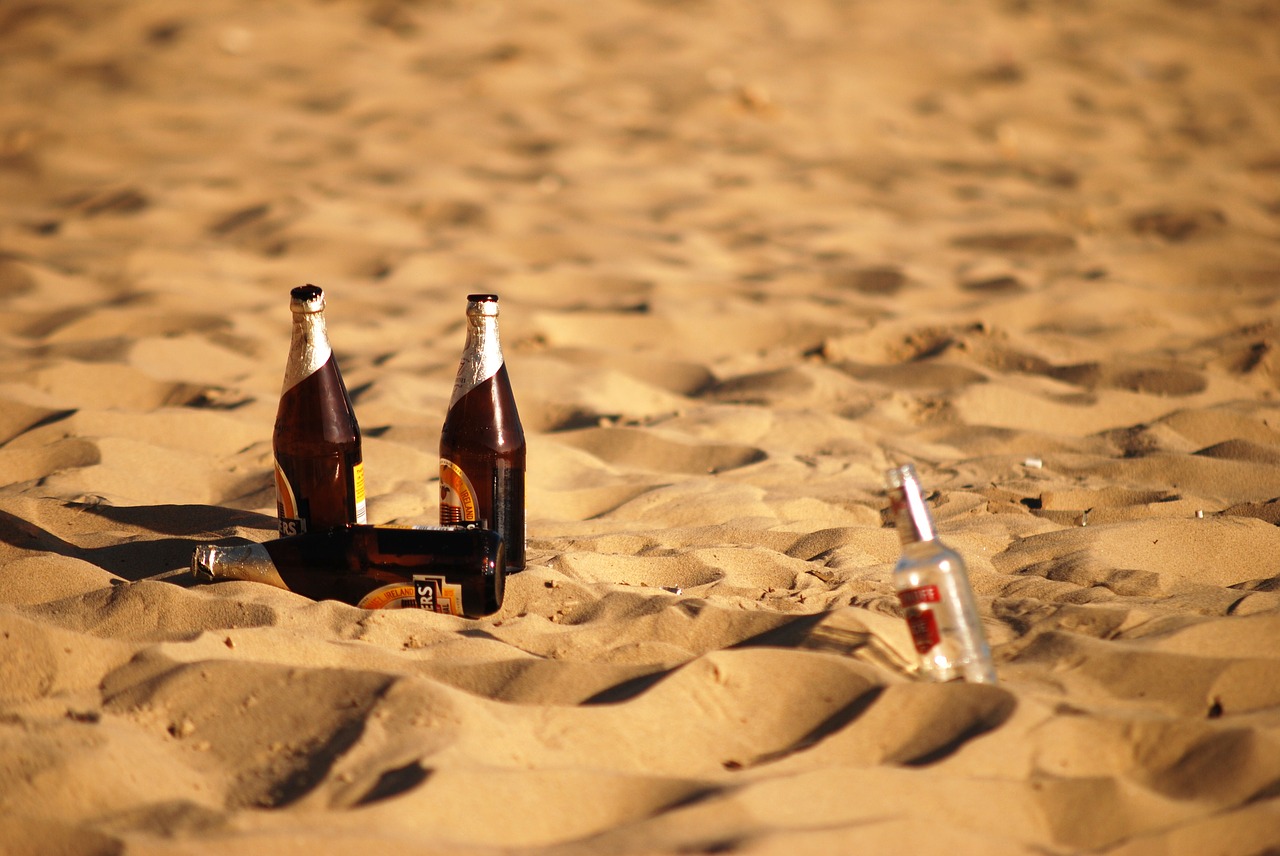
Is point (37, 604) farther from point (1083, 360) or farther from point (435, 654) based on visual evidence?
point (1083, 360)

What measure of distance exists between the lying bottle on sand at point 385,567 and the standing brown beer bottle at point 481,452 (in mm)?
119

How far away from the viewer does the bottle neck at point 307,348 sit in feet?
7.08

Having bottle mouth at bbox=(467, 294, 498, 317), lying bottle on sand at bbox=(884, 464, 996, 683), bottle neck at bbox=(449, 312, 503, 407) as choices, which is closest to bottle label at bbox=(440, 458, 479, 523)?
bottle neck at bbox=(449, 312, 503, 407)

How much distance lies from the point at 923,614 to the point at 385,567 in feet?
3.18

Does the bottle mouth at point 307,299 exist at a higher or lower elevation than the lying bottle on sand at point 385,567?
higher

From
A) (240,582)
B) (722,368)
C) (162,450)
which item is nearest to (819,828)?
(240,582)

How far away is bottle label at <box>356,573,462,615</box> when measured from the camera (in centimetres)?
204

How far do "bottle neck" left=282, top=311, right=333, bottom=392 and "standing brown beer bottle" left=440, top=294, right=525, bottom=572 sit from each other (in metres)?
0.27

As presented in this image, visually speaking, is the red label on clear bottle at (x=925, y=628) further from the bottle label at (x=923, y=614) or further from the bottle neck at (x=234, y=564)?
the bottle neck at (x=234, y=564)

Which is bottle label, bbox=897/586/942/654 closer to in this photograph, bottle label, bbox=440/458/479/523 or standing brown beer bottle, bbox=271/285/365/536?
bottle label, bbox=440/458/479/523

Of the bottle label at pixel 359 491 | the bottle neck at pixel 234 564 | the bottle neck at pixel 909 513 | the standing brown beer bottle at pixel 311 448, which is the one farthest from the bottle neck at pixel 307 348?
the bottle neck at pixel 909 513

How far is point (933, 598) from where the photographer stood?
1.79 m

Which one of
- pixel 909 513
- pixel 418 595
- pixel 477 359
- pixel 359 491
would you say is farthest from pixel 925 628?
pixel 359 491

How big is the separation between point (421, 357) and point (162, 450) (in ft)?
3.88
